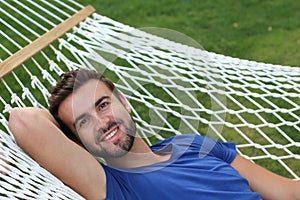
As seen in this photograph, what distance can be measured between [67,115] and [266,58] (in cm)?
211

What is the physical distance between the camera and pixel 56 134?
1.51 metres

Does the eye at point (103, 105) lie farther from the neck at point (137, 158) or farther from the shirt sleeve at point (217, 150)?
the shirt sleeve at point (217, 150)

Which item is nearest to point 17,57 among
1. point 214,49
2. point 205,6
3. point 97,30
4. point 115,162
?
point 97,30

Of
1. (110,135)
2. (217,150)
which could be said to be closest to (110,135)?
(110,135)

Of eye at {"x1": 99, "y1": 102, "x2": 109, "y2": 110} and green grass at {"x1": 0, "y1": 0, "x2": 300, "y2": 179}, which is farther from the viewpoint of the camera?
green grass at {"x1": 0, "y1": 0, "x2": 300, "y2": 179}

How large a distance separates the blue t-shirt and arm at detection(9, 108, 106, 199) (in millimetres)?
50

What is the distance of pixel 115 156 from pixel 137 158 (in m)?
0.10

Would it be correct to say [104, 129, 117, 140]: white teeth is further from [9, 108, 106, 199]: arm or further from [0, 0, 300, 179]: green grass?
[0, 0, 300, 179]: green grass

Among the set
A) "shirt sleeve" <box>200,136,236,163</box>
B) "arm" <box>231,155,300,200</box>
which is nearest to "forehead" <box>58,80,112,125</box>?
"shirt sleeve" <box>200,136,236,163</box>

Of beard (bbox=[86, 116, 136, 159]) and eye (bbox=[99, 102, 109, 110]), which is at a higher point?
eye (bbox=[99, 102, 109, 110])

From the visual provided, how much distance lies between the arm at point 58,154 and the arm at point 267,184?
54cm

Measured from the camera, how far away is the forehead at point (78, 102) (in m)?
1.62

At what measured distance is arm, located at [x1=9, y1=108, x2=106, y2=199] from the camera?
1.48 m

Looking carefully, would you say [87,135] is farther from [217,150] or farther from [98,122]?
[217,150]
